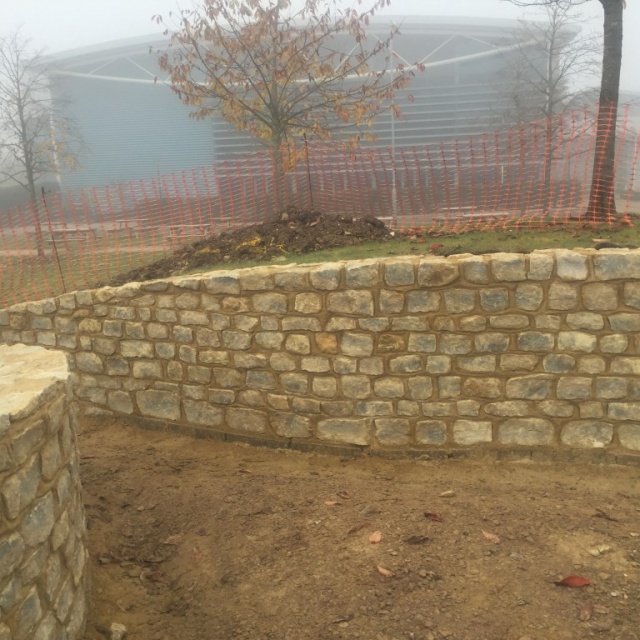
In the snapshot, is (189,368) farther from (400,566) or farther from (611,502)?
(611,502)

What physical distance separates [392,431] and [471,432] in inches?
26.4

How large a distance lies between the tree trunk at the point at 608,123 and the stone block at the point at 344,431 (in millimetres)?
4737

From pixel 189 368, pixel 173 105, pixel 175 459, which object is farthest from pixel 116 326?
pixel 173 105

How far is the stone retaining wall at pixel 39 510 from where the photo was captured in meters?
2.40

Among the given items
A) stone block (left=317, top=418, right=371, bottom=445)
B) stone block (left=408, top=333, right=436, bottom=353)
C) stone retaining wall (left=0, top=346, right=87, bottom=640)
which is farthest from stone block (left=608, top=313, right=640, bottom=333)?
stone retaining wall (left=0, top=346, right=87, bottom=640)

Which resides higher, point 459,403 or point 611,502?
point 459,403

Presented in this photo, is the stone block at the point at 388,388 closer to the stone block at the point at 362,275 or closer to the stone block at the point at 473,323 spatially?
the stone block at the point at 473,323

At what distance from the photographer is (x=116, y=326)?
6328mm

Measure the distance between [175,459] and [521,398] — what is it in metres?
3.13

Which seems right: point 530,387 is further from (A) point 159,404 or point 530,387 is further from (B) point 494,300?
(A) point 159,404

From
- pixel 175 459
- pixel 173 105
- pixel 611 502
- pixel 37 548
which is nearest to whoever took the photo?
pixel 37 548

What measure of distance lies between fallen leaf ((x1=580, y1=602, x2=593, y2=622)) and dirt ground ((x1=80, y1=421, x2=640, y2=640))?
0.03 ft

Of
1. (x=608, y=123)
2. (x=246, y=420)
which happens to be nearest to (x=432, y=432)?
(x=246, y=420)

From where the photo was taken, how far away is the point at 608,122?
8531 mm
